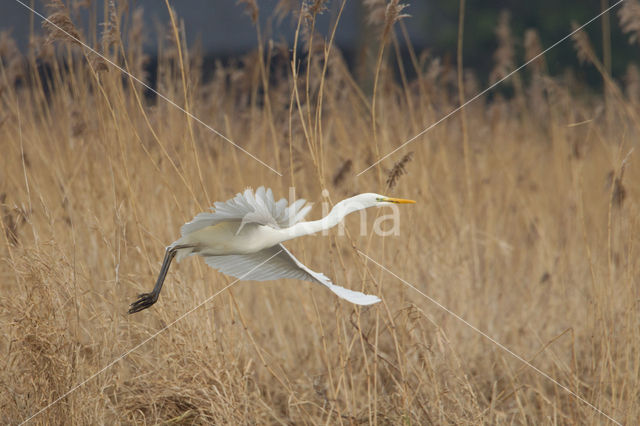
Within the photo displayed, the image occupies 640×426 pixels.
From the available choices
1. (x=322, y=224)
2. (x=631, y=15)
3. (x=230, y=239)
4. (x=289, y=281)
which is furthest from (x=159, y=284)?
(x=631, y=15)

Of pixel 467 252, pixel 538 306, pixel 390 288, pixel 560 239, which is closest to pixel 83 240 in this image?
pixel 390 288

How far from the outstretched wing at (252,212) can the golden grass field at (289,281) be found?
152mm

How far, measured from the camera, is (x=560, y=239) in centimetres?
265

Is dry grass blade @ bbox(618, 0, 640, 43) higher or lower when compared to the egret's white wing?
higher

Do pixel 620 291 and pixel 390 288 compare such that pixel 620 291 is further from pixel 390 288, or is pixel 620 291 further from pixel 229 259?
pixel 229 259

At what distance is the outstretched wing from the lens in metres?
0.85

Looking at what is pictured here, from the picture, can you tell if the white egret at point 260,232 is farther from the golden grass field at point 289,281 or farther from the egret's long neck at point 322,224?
the golden grass field at point 289,281

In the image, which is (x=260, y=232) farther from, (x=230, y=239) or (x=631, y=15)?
(x=631, y=15)

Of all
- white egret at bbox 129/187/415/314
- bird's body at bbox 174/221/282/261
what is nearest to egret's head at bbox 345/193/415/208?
white egret at bbox 129/187/415/314

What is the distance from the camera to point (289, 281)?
5.92ft

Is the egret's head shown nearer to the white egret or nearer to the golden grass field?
the white egret

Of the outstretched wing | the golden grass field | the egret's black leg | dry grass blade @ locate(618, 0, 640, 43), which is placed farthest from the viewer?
dry grass blade @ locate(618, 0, 640, 43)

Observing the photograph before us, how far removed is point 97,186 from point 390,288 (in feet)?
2.88

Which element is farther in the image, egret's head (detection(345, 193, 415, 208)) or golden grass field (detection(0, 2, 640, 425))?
golden grass field (detection(0, 2, 640, 425))
